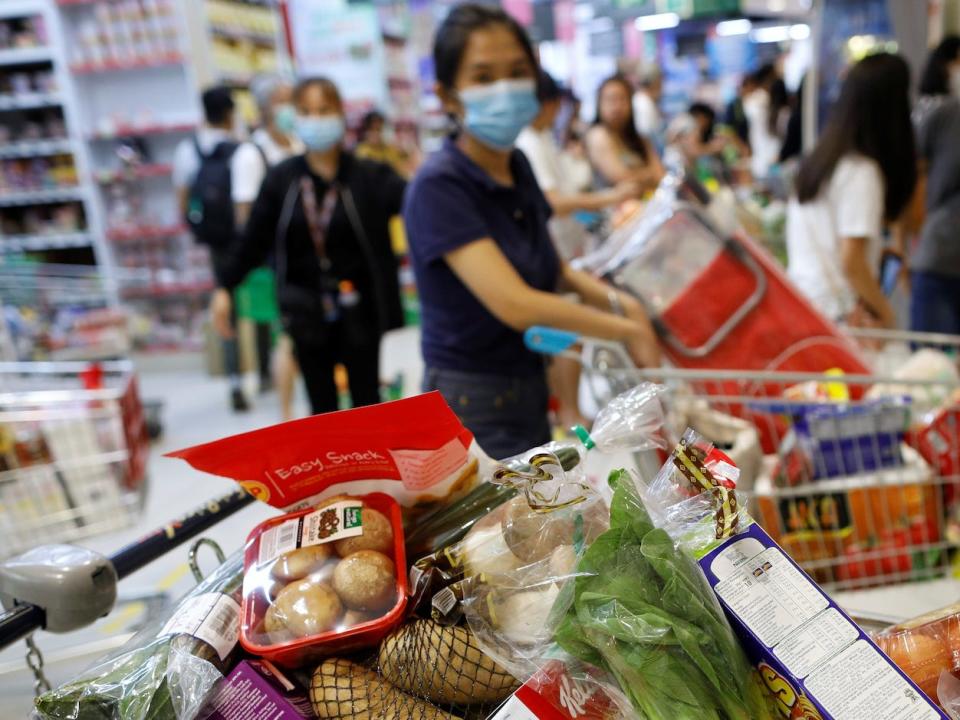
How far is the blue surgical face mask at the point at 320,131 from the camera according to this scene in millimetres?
3281

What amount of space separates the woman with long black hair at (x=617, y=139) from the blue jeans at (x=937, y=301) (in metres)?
1.85

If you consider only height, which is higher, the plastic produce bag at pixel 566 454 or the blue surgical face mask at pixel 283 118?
the blue surgical face mask at pixel 283 118

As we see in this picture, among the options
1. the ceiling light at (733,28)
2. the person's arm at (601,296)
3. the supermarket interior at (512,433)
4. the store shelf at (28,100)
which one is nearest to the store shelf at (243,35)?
the supermarket interior at (512,433)

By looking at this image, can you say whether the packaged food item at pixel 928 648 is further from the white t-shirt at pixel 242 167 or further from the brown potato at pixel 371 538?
the white t-shirt at pixel 242 167

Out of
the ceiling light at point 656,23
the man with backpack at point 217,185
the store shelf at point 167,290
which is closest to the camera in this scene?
the man with backpack at point 217,185

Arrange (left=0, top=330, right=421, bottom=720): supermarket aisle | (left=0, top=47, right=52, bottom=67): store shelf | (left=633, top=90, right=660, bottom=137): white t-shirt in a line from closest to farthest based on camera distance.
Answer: (left=0, top=330, right=421, bottom=720): supermarket aisle < (left=0, top=47, right=52, bottom=67): store shelf < (left=633, top=90, right=660, bottom=137): white t-shirt

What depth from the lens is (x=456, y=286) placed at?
6.42 ft

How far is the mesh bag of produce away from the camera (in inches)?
33.7

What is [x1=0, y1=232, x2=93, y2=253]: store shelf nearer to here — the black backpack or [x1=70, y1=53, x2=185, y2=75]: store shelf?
[x1=70, y1=53, x2=185, y2=75]: store shelf

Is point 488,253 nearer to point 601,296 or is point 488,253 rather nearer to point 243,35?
point 601,296

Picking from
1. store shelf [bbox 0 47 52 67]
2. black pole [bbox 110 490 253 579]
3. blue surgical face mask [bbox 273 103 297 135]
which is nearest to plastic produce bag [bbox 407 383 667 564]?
black pole [bbox 110 490 253 579]

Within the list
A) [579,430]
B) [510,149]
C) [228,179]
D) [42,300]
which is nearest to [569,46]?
[228,179]

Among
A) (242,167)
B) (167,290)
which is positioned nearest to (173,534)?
(242,167)

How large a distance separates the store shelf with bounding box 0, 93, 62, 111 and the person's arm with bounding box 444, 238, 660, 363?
236 inches
